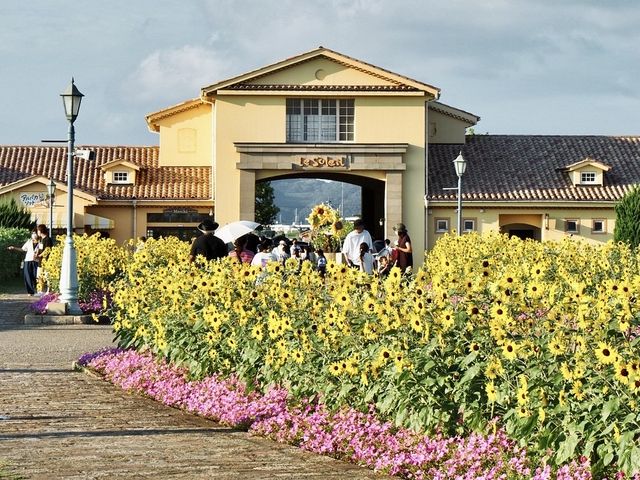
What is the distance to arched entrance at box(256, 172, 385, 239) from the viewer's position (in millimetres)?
48875

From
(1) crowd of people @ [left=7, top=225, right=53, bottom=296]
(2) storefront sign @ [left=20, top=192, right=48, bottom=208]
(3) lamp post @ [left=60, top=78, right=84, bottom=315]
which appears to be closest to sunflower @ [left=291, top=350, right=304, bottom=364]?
(3) lamp post @ [left=60, top=78, right=84, bottom=315]

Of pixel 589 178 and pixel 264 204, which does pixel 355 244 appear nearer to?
pixel 589 178

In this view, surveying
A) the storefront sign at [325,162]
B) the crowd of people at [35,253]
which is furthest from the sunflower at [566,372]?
the storefront sign at [325,162]

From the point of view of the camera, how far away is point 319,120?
48000 millimetres

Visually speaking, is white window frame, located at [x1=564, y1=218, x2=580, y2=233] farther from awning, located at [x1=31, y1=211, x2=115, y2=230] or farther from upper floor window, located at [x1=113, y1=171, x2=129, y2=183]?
awning, located at [x1=31, y1=211, x2=115, y2=230]

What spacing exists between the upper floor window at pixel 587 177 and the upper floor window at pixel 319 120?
33.3 ft

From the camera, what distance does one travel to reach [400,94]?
156ft

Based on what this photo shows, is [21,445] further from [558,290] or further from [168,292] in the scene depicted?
[558,290]

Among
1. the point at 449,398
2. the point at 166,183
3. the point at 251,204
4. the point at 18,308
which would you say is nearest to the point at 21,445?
the point at 449,398

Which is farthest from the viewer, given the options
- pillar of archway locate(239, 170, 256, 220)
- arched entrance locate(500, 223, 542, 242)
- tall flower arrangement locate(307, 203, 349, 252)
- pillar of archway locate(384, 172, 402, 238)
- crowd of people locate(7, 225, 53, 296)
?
arched entrance locate(500, 223, 542, 242)

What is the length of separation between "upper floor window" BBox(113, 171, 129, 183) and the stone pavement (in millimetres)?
37302

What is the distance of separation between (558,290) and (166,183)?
42.4 metres

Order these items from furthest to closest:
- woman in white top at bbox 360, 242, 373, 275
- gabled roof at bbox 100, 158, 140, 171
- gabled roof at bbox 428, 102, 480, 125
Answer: gabled roof at bbox 428, 102, 480, 125 < gabled roof at bbox 100, 158, 140, 171 < woman in white top at bbox 360, 242, 373, 275

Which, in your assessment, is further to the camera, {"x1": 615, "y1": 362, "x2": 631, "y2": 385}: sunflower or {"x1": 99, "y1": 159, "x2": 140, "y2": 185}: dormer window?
{"x1": 99, "y1": 159, "x2": 140, "y2": 185}: dormer window
